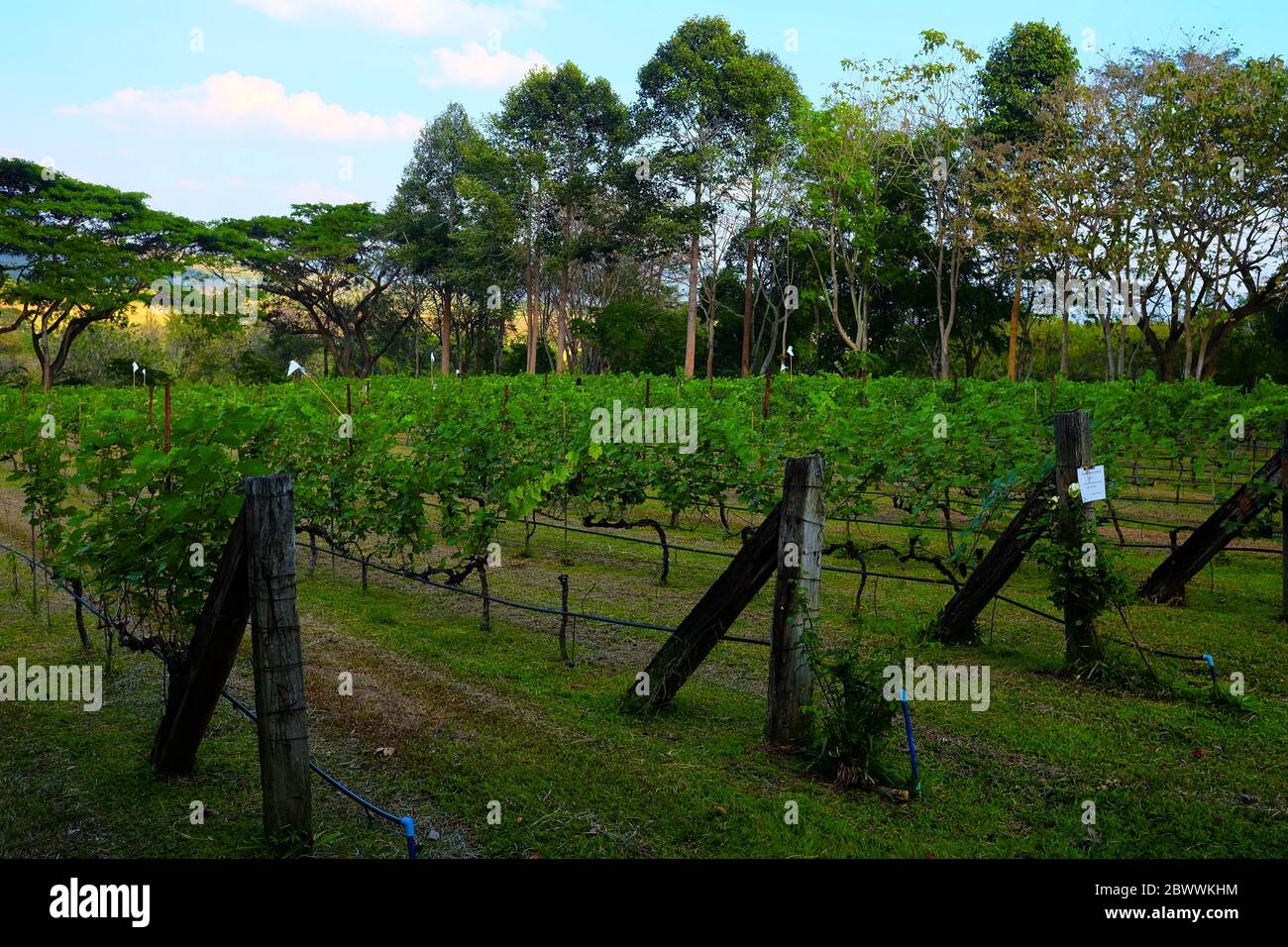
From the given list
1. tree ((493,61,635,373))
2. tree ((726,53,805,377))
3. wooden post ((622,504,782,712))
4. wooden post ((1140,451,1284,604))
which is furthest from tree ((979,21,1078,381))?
wooden post ((622,504,782,712))

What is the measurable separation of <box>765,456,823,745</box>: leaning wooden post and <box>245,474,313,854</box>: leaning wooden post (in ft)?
7.95

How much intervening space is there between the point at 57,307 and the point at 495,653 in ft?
131

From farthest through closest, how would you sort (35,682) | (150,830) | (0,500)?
(0,500) → (35,682) → (150,830)

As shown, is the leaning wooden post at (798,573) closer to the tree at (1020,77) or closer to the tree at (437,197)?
the tree at (1020,77)

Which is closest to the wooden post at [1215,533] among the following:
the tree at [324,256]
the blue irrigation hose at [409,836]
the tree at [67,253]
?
the blue irrigation hose at [409,836]

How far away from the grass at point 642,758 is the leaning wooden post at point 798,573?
0.48 m

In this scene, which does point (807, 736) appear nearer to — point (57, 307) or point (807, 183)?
point (807, 183)

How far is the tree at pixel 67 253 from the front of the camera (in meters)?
37.1

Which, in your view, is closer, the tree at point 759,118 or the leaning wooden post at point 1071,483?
the leaning wooden post at point 1071,483

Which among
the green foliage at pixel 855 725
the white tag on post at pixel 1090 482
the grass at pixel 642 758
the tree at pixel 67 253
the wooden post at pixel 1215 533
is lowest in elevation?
the grass at pixel 642 758

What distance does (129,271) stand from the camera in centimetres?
Answer: 3956

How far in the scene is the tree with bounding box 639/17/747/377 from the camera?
41531mm
